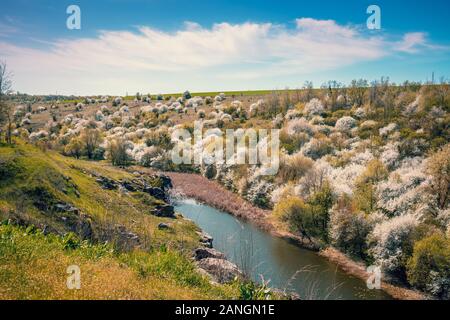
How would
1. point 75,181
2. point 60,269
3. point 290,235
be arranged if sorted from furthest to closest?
1. point 290,235
2. point 75,181
3. point 60,269

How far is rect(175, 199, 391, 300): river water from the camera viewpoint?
34000 mm

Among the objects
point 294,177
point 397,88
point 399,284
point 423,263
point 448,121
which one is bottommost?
point 399,284

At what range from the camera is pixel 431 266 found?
35.3 meters

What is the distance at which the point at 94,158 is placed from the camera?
95.6 meters

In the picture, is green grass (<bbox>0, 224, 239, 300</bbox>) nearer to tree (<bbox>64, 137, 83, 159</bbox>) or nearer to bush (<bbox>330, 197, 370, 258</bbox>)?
bush (<bbox>330, 197, 370, 258</bbox>)

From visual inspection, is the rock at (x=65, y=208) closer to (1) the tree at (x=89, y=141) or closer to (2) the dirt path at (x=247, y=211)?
(2) the dirt path at (x=247, y=211)

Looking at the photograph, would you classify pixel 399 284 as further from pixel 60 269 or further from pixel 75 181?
pixel 75 181

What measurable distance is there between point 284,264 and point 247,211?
63.6 feet

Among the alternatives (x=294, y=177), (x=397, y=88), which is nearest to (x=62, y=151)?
(x=294, y=177)

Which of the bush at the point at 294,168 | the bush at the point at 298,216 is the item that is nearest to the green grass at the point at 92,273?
the bush at the point at 298,216

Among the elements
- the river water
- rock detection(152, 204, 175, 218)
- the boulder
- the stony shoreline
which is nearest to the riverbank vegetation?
the stony shoreline
